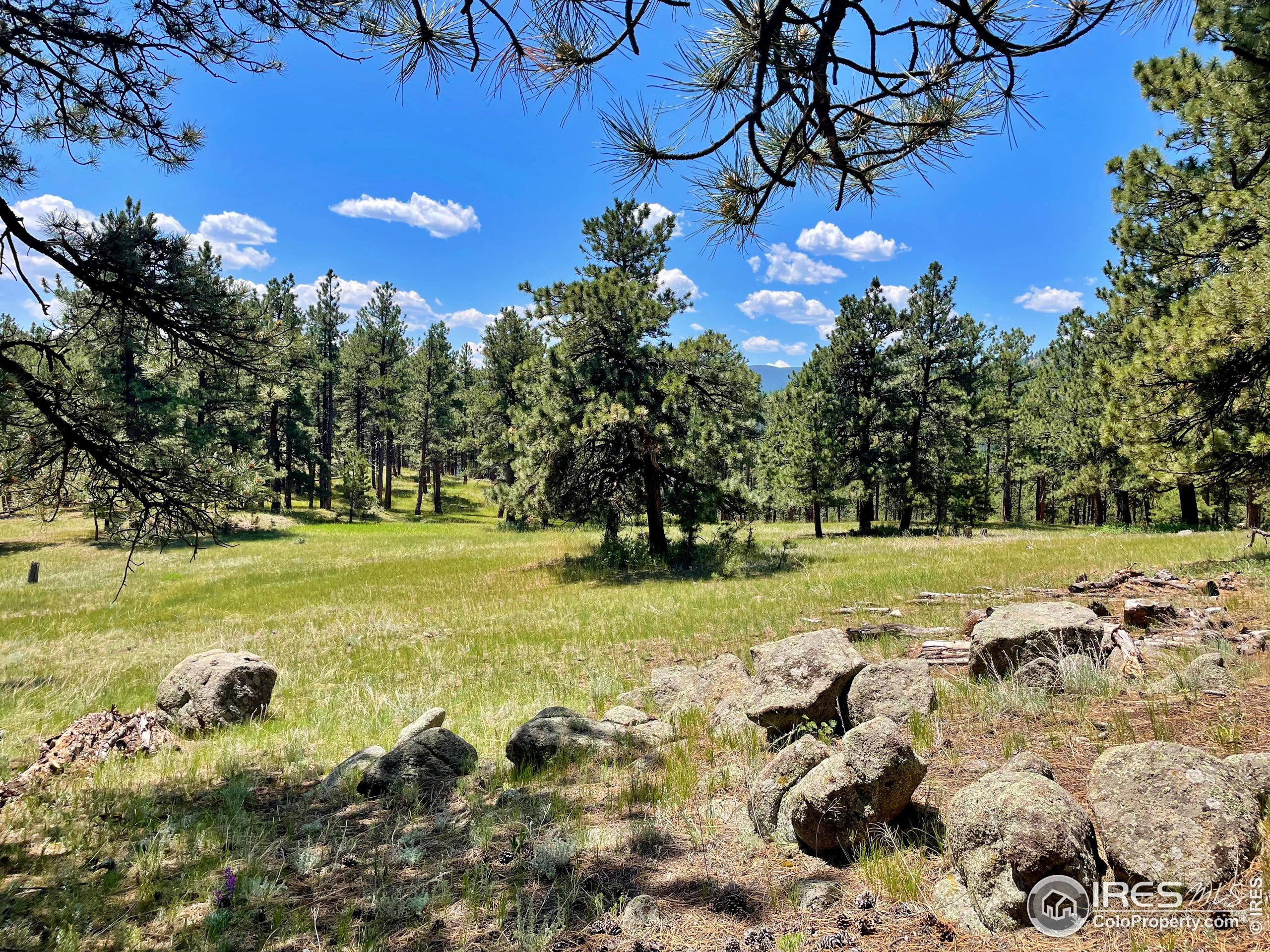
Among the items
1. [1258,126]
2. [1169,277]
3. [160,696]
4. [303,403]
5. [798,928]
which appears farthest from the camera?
[303,403]

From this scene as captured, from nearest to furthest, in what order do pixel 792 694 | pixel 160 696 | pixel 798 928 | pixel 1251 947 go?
pixel 1251 947 < pixel 798 928 < pixel 792 694 < pixel 160 696

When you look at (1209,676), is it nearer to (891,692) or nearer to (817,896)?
(891,692)

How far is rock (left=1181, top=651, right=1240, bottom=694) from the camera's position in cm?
413

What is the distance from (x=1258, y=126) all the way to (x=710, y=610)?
1359 centimetres

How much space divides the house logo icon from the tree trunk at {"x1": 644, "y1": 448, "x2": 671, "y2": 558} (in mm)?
15863

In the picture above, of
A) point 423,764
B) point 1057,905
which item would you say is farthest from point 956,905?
point 423,764

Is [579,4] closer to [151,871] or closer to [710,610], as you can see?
[151,871]

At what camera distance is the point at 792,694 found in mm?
4789

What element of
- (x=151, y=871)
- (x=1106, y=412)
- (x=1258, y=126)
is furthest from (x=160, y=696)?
(x=1258, y=126)

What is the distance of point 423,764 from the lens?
4.89 metres

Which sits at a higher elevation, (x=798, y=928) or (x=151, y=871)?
(x=798, y=928)

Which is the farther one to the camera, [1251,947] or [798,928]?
[798,928]

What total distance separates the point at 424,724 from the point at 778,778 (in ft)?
11.8

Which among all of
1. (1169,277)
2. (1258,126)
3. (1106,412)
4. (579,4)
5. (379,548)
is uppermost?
(1258,126)
